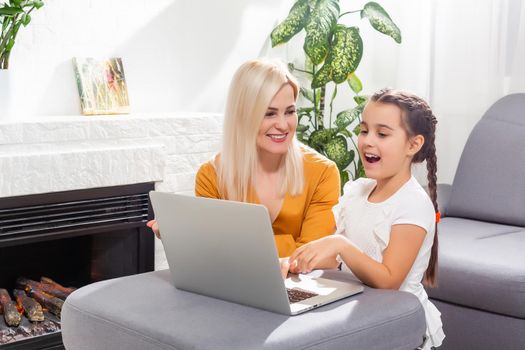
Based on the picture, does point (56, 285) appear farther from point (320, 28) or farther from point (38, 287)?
point (320, 28)

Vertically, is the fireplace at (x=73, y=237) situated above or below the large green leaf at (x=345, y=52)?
below

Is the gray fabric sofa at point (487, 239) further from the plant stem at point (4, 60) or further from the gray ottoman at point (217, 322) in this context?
the plant stem at point (4, 60)

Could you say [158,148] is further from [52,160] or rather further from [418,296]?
[418,296]

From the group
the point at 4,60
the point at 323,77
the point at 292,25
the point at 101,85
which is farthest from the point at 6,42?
the point at 323,77

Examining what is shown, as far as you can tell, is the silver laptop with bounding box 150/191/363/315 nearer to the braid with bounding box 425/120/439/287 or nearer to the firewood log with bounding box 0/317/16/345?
the braid with bounding box 425/120/439/287

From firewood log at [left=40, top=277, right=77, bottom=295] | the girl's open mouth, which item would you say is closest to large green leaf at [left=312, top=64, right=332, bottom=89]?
firewood log at [left=40, top=277, right=77, bottom=295]

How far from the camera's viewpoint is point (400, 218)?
1.99 meters

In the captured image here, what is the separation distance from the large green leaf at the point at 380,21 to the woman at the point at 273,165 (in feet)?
4.54

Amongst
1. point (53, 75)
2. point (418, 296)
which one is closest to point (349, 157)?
point (53, 75)

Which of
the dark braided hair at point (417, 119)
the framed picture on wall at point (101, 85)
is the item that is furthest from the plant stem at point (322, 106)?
the dark braided hair at point (417, 119)

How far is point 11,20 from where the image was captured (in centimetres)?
289

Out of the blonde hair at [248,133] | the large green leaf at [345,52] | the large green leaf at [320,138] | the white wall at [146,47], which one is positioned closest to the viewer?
the blonde hair at [248,133]

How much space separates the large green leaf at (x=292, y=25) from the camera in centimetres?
373

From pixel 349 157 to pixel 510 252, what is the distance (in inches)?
44.2
